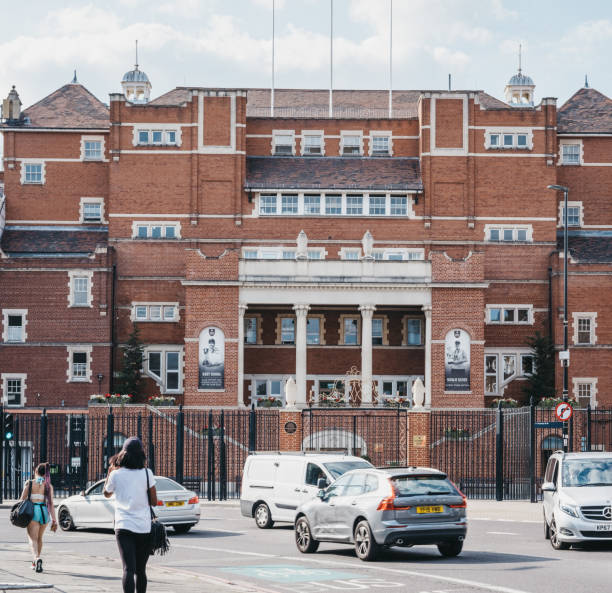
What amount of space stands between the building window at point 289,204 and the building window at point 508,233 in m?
10.1

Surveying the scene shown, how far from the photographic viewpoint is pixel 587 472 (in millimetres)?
23094

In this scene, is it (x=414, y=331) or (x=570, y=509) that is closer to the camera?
(x=570, y=509)

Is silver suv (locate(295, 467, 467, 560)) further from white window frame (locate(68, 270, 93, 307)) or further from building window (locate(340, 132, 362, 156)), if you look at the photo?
building window (locate(340, 132, 362, 156))

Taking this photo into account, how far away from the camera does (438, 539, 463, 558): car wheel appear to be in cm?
2091

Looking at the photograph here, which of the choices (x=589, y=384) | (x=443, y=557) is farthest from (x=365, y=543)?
(x=589, y=384)

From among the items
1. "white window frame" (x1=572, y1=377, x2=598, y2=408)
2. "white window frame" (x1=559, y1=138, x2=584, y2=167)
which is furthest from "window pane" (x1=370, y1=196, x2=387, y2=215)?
"white window frame" (x1=572, y1=377, x2=598, y2=408)

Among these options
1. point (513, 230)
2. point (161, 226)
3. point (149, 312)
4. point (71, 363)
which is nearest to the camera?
point (71, 363)

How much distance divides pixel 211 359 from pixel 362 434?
326 inches

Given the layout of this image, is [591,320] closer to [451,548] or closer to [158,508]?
[158,508]

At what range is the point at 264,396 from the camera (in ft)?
199

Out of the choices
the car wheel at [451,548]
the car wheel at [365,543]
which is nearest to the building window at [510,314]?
the car wheel at [451,548]

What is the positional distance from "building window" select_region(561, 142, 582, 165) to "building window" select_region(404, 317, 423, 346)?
12.5 m

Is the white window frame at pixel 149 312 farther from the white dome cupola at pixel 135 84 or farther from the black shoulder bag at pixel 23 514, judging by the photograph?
the black shoulder bag at pixel 23 514

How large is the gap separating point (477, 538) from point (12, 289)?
4014 centimetres
